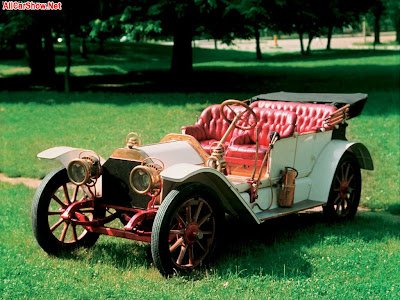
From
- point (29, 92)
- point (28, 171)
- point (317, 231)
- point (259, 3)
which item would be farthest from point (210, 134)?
point (29, 92)

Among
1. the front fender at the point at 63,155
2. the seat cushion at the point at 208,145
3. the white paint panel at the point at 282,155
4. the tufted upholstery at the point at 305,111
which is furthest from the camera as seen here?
the tufted upholstery at the point at 305,111

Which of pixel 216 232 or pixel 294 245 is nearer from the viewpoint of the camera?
pixel 216 232

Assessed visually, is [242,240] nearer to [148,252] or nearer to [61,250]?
[148,252]

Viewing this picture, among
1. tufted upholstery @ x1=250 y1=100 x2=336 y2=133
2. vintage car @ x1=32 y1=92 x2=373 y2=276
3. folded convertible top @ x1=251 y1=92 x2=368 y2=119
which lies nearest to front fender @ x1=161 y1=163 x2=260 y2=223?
vintage car @ x1=32 y1=92 x2=373 y2=276

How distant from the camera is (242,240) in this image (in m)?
7.33

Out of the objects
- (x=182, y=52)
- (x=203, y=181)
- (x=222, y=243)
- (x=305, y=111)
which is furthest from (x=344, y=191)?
(x=182, y=52)

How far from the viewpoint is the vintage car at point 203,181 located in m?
6.00

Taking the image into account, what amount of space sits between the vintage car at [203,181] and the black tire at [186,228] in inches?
0.4

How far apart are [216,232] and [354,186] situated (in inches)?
118

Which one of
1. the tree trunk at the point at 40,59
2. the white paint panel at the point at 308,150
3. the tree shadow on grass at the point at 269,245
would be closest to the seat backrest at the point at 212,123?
the white paint panel at the point at 308,150

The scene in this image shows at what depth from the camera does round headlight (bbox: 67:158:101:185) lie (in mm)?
6270

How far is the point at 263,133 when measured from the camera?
8078mm

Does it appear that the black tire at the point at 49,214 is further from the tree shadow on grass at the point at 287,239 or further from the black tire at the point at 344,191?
the black tire at the point at 344,191

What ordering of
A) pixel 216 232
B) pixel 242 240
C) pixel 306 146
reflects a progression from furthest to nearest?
pixel 306 146 < pixel 242 240 < pixel 216 232
